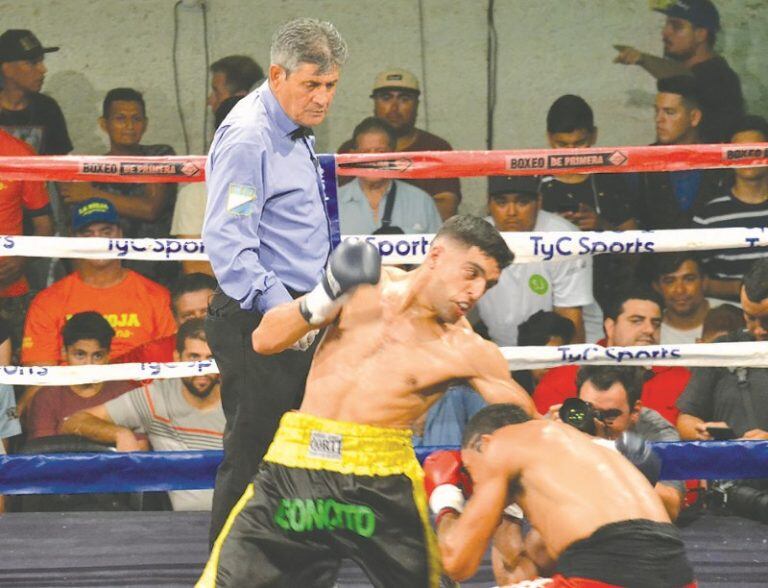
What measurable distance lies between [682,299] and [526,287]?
61 centimetres

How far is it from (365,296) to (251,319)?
0.34m

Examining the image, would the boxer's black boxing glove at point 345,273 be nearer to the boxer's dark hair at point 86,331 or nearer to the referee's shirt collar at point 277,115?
the referee's shirt collar at point 277,115

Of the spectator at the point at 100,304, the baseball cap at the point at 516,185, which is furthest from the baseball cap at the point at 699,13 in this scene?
the spectator at the point at 100,304

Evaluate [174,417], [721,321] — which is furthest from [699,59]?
[174,417]

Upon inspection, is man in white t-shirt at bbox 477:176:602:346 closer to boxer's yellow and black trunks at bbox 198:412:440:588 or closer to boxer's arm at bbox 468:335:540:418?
boxer's arm at bbox 468:335:540:418

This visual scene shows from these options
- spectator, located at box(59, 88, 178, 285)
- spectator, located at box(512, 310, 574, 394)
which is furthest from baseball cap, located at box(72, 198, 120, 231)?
spectator, located at box(512, 310, 574, 394)

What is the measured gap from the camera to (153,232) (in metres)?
5.09

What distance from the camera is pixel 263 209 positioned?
283 cm

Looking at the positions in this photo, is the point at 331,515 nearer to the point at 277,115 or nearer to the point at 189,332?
the point at 277,115

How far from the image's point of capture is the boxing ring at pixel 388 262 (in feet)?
11.4

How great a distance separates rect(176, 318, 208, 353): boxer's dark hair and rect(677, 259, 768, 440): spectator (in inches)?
64.0

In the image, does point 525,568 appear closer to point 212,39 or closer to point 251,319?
point 251,319

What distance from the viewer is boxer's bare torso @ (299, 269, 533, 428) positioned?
2.52 m

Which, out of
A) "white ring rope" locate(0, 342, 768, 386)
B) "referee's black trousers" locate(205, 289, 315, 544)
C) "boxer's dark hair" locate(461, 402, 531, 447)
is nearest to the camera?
"boxer's dark hair" locate(461, 402, 531, 447)
